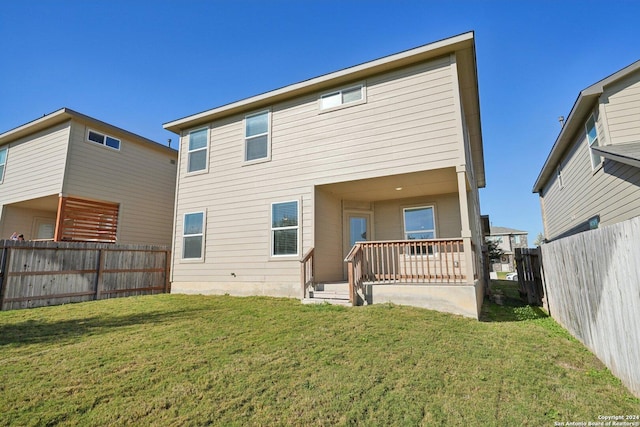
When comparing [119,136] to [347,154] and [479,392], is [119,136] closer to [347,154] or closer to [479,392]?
[347,154]

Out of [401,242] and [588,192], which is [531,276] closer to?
[588,192]

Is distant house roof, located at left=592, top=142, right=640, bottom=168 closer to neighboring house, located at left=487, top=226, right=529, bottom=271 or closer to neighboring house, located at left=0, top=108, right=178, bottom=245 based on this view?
neighboring house, located at left=0, top=108, right=178, bottom=245

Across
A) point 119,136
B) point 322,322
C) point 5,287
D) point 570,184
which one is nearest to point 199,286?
point 5,287

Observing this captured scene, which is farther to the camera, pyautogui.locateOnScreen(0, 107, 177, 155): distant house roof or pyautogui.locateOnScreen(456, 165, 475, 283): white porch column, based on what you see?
pyautogui.locateOnScreen(0, 107, 177, 155): distant house roof

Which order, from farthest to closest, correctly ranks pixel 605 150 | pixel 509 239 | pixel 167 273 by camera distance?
pixel 509 239 → pixel 167 273 → pixel 605 150

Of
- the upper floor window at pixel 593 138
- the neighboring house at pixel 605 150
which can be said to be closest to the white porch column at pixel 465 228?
the neighboring house at pixel 605 150

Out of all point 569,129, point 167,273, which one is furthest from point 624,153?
point 167,273

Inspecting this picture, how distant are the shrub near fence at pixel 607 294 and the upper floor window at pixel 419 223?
398 centimetres

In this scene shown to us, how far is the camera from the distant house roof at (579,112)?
762 cm

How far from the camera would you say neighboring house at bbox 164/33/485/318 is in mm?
7051

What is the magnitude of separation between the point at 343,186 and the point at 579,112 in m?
7.26

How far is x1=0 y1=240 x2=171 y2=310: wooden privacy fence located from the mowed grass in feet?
8.59

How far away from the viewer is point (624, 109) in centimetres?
770

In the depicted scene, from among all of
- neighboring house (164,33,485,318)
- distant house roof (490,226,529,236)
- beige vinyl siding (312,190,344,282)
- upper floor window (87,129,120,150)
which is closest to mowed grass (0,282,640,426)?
neighboring house (164,33,485,318)
